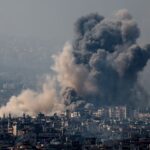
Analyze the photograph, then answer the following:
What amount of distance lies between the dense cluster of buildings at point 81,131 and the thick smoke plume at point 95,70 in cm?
227

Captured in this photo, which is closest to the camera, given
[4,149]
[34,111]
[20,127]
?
[4,149]

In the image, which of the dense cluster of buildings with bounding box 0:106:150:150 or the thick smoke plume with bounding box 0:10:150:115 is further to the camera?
the thick smoke plume with bounding box 0:10:150:115

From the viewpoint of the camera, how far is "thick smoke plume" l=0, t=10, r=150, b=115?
125 metres

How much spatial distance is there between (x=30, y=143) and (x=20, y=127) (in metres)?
16.9

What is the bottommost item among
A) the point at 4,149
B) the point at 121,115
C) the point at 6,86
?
the point at 4,149

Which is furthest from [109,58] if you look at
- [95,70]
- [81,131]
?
[81,131]

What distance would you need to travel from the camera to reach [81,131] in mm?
101250

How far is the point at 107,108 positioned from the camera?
421 feet

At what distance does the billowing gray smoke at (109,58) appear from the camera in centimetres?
12656

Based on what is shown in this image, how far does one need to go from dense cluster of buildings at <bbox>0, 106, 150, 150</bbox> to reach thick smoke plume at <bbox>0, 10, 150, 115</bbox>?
2271 mm

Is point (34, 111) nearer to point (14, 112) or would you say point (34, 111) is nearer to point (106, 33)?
point (14, 112)

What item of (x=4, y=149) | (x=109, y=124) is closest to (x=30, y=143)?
(x=4, y=149)

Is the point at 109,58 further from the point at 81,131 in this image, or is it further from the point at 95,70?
the point at 81,131

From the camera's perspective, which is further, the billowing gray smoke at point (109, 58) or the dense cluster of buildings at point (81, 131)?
the billowing gray smoke at point (109, 58)
